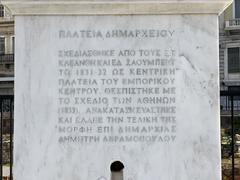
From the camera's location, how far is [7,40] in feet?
135

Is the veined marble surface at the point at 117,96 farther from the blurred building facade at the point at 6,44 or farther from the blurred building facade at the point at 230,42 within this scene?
the blurred building facade at the point at 6,44

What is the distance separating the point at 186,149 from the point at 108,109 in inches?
27.2

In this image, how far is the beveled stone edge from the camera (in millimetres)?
3559

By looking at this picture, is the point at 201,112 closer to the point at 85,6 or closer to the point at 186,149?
the point at 186,149

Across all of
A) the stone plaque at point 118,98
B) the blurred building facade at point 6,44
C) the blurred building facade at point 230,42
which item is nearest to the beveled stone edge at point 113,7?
the stone plaque at point 118,98

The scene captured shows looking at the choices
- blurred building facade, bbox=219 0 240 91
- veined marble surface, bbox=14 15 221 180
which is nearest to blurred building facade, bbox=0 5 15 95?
blurred building facade, bbox=219 0 240 91

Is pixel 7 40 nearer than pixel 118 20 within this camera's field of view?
No

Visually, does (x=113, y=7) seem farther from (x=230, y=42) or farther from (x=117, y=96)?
(x=230, y=42)

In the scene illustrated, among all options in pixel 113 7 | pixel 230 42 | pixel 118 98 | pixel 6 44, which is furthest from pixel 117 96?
pixel 6 44

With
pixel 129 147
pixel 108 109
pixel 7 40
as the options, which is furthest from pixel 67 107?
pixel 7 40

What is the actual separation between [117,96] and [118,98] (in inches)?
0.7

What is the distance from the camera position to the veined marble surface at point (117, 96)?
3609 mm

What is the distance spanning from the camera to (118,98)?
3.62m

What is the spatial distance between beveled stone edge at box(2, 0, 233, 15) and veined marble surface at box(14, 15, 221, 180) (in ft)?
0.17
